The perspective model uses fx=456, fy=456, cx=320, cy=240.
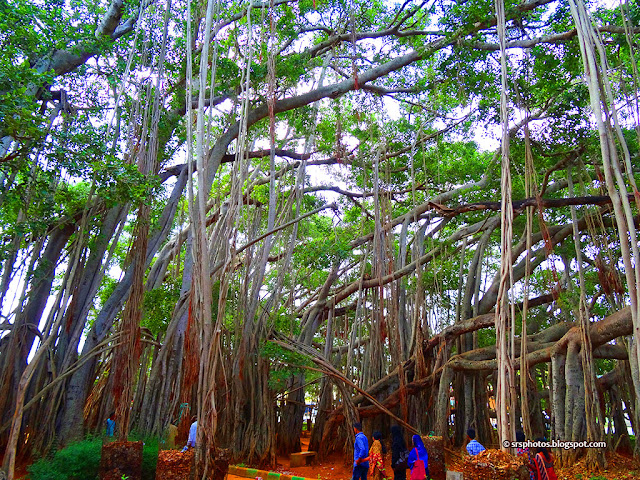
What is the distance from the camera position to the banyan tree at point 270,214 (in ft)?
12.4

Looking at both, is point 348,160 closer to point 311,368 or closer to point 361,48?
point 361,48

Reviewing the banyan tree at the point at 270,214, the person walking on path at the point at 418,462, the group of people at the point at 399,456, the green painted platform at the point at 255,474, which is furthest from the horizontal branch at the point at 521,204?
the green painted platform at the point at 255,474

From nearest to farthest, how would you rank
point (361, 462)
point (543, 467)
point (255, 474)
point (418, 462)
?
1. point (543, 467)
2. point (418, 462)
3. point (361, 462)
4. point (255, 474)

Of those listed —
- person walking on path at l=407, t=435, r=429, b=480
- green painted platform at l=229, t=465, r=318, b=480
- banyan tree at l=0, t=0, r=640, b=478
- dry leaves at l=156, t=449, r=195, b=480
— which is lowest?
green painted platform at l=229, t=465, r=318, b=480

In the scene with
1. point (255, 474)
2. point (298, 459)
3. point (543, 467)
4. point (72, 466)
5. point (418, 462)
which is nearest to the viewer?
point (543, 467)

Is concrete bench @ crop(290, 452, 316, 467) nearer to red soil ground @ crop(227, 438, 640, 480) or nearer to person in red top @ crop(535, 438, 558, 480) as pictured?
red soil ground @ crop(227, 438, 640, 480)

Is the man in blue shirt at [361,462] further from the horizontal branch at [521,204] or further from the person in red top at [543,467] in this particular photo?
the horizontal branch at [521,204]

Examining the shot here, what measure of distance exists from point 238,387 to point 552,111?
15.5 feet

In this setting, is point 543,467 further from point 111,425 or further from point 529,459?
point 111,425

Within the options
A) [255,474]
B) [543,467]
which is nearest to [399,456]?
[543,467]

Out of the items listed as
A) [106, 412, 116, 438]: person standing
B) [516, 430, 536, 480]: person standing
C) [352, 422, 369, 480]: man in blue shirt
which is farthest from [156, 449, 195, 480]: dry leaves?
[516, 430, 536, 480]: person standing

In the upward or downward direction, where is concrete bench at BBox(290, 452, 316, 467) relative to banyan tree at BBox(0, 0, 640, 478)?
downward

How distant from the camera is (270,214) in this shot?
5.10 m

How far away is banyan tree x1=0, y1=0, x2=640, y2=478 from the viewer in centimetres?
379
